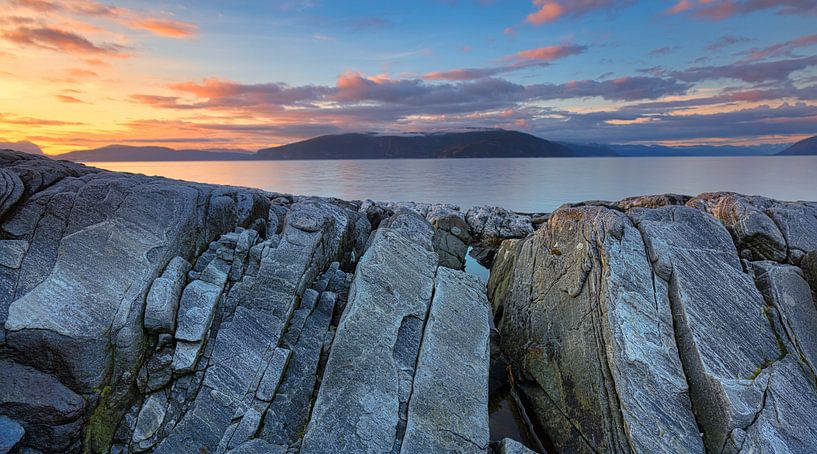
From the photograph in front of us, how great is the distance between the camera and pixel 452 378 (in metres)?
11.5

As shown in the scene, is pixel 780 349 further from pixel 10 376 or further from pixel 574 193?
pixel 574 193

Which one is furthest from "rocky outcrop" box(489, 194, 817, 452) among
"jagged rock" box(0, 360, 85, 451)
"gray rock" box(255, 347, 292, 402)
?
"jagged rock" box(0, 360, 85, 451)

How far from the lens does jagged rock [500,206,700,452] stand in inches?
430

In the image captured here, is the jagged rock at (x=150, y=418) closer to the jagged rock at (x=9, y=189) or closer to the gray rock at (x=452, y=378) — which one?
the gray rock at (x=452, y=378)

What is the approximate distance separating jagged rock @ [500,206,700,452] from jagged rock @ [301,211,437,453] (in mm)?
4950

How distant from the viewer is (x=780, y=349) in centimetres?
1184

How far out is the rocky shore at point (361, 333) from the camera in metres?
10.3

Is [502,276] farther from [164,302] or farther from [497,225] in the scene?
[497,225]

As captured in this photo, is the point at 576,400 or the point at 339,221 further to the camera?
the point at 339,221

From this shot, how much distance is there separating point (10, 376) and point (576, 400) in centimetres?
1578

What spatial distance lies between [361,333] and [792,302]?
45.6 feet

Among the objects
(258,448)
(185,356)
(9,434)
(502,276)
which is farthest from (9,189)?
(502,276)

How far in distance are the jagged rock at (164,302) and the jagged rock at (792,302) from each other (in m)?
18.5

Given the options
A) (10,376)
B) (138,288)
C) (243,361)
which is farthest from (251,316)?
(10,376)
